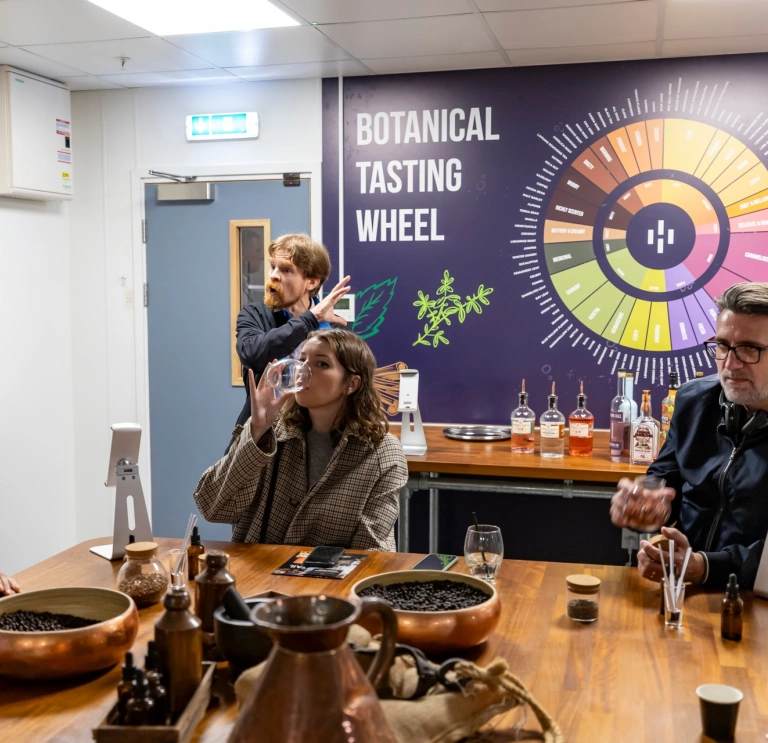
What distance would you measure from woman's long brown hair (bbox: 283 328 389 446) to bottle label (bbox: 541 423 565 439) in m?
1.26

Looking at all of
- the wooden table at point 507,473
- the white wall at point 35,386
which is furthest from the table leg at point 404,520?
the white wall at point 35,386

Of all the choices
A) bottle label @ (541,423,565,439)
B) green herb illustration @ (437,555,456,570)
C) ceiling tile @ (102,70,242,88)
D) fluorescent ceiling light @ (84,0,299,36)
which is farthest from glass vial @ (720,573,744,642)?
ceiling tile @ (102,70,242,88)

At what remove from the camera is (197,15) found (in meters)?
3.34

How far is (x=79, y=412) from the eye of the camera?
4.80 metres

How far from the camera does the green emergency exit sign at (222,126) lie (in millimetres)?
4402

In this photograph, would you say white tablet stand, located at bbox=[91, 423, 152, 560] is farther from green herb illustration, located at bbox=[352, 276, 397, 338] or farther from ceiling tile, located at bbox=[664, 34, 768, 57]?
ceiling tile, located at bbox=[664, 34, 768, 57]

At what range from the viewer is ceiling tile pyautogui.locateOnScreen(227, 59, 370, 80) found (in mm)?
4039

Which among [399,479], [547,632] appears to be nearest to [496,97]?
[399,479]

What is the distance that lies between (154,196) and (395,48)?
5.19 ft

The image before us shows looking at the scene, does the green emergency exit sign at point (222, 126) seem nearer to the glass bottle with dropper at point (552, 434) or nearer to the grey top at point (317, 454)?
the glass bottle with dropper at point (552, 434)

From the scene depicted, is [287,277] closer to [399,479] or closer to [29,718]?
[399,479]

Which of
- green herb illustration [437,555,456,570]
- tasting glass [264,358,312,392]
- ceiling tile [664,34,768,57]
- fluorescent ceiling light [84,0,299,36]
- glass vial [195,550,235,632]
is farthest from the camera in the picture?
ceiling tile [664,34,768,57]

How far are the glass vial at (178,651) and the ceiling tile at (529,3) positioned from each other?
2.56 m

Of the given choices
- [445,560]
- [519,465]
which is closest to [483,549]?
[445,560]
